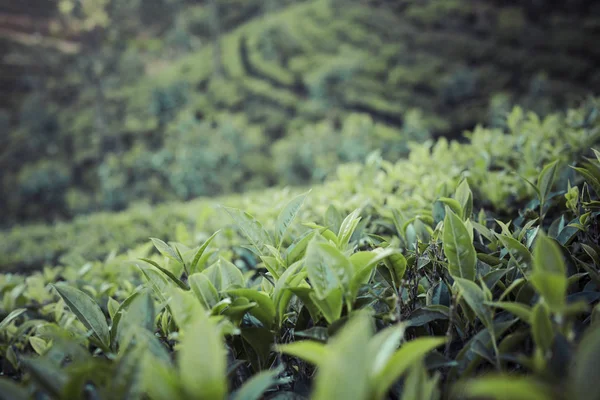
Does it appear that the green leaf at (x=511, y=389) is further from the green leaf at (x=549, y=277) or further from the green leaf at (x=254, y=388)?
the green leaf at (x=254, y=388)

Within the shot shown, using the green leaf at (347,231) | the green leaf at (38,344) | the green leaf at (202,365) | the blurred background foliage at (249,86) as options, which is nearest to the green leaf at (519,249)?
the green leaf at (347,231)

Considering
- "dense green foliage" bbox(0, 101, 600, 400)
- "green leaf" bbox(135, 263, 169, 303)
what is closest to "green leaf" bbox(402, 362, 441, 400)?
"dense green foliage" bbox(0, 101, 600, 400)

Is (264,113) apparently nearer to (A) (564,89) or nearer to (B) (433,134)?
(B) (433,134)

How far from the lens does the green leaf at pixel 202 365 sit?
19.3 inches

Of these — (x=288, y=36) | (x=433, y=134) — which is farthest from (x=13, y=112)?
(x=433, y=134)

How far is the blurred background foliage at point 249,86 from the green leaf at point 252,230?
9.95 m

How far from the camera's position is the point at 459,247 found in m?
0.81

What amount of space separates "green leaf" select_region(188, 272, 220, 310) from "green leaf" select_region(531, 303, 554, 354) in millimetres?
599

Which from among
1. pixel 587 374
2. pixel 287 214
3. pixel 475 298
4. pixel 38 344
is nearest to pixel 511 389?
pixel 587 374

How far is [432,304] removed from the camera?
2.75 feet

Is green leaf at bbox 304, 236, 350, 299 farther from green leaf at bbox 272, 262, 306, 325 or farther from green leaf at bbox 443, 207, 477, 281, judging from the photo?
green leaf at bbox 443, 207, 477, 281

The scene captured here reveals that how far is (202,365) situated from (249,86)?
61.4 feet

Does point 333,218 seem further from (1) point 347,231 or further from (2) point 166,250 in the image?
(2) point 166,250

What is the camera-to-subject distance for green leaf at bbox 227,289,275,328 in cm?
77
